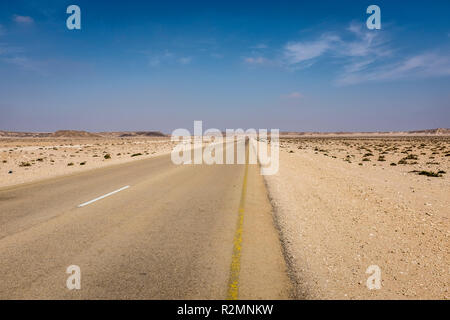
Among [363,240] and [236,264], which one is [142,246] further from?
[363,240]

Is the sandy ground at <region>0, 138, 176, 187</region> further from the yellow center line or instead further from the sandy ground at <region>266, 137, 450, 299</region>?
the sandy ground at <region>266, 137, 450, 299</region>

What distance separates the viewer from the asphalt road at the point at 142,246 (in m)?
3.59

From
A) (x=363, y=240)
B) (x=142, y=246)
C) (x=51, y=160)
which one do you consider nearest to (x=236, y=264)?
(x=142, y=246)

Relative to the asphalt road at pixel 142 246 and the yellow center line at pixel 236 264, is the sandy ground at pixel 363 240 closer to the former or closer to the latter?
the asphalt road at pixel 142 246

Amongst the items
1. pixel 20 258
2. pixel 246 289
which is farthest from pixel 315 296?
pixel 20 258

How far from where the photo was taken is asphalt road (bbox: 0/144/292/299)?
3.59m

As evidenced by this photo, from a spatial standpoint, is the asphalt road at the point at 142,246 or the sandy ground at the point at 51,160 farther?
the sandy ground at the point at 51,160

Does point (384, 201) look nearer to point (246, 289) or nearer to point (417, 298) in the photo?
point (417, 298)

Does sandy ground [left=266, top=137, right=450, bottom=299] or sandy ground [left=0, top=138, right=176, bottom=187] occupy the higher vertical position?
sandy ground [left=0, top=138, right=176, bottom=187]

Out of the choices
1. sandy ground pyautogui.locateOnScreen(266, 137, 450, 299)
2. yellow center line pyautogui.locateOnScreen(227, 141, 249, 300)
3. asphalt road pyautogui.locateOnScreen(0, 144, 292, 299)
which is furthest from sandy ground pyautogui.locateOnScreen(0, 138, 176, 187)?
sandy ground pyautogui.locateOnScreen(266, 137, 450, 299)

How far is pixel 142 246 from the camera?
495 cm

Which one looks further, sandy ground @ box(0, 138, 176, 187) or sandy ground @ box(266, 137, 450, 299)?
sandy ground @ box(0, 138, 176, 187)

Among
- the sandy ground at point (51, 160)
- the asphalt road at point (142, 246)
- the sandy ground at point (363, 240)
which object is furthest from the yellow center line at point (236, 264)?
the sandy ground at point (51, 160)
